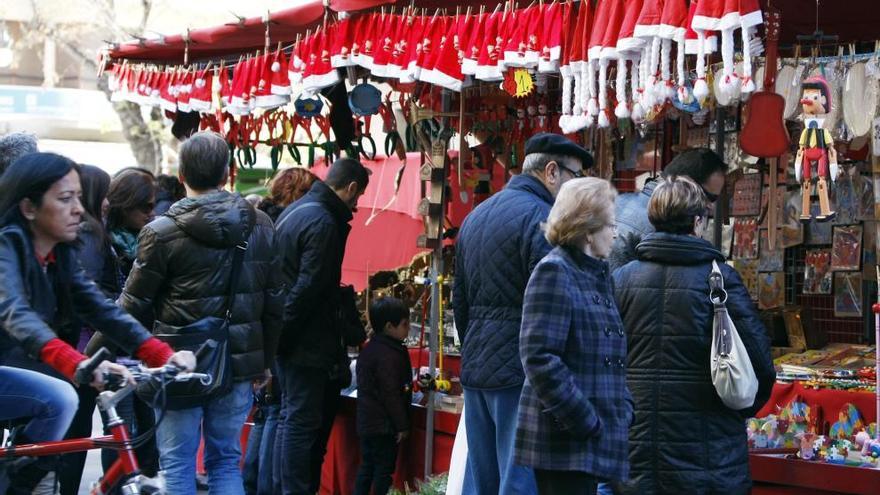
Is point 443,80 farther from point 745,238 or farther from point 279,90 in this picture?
point 745,238

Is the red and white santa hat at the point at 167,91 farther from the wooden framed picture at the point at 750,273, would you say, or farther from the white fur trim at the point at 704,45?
the white fur trim at the point at 704,45

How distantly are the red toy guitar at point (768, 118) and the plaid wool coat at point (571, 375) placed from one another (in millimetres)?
1515

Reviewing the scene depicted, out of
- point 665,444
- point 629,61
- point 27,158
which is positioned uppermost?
point 629,61

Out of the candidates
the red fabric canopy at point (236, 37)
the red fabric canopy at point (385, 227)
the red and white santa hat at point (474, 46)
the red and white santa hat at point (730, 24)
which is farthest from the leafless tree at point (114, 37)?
the red and white santa hat at point (730, 24)

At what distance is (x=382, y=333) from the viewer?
7867 millimetres

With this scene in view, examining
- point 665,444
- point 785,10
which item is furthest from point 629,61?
point 665,444

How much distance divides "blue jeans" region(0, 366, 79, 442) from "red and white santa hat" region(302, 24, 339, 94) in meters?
3.37

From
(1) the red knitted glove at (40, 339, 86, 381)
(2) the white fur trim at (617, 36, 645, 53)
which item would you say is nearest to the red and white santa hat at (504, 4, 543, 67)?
(2) the white fur trim at (617, 36, 645, 53)

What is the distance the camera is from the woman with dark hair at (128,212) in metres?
7.05

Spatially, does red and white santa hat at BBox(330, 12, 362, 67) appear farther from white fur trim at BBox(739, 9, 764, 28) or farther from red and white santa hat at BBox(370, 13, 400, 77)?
white fur trim at BBox(739, 9, 764, 28)

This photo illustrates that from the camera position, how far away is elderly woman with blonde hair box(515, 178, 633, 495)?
4.40m

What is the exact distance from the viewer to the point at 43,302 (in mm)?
4824

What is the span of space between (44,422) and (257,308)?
4.58 ft

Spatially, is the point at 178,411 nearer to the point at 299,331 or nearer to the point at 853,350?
the point at 299,331
